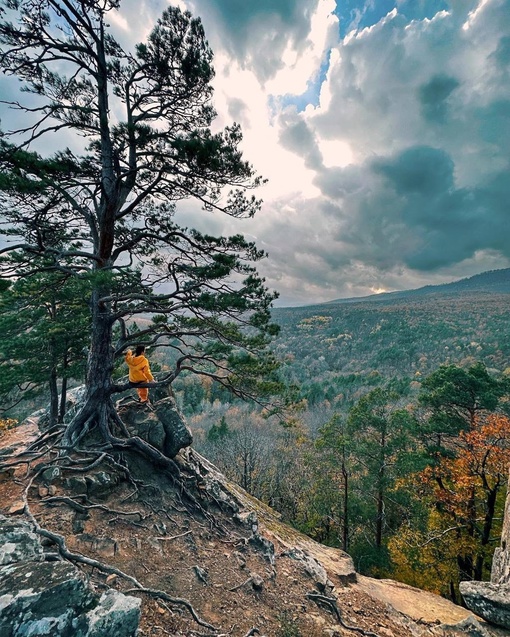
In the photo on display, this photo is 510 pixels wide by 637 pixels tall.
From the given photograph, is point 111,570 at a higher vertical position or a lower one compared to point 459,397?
higher

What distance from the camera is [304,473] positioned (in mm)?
23719

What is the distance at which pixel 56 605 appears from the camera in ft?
7.22

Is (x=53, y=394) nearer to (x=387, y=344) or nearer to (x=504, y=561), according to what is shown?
(x=504, y=561)

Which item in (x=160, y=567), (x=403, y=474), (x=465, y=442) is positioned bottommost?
(x=403, y=474)

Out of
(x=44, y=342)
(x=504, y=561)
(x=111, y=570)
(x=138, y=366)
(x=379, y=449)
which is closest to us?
(x=111, y=570)

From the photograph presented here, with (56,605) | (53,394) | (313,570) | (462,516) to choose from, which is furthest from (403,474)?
(53,394)

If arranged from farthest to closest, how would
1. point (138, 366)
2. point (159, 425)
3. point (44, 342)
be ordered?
point (44, 342)
point (159, 425)
point (138, 366)

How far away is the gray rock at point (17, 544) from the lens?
2.74 m

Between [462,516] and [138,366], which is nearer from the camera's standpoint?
[138,366]

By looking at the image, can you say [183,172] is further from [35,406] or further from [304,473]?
[35,406]

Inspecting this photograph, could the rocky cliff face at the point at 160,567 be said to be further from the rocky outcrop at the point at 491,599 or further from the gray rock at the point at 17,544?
the rocky outcrop at the point at 491,599

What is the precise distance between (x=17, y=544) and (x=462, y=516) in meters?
14.7

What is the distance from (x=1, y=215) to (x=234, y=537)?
7950 millimetres

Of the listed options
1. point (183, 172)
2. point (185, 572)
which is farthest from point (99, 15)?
point (185, 572)
